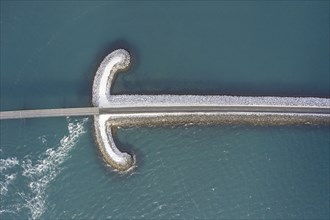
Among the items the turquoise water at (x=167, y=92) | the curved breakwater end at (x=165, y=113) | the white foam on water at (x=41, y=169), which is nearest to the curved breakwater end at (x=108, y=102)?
the curved breakwater end at (x=165, y=113)

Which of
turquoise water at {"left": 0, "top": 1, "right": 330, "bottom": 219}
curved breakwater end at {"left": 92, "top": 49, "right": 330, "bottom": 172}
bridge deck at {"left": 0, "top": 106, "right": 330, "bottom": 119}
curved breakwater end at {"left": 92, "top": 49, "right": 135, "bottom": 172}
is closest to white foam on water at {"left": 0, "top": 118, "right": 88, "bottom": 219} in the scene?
turquoise water at {"left": 0, "top": 1, "right": 330, "bottom": 219}

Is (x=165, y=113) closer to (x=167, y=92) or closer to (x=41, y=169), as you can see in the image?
(x=167, y=92)

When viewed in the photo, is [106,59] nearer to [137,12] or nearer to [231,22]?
[137,12]

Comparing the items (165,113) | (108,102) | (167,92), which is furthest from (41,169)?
(167,92)

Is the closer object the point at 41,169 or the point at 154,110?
the point at 41,169

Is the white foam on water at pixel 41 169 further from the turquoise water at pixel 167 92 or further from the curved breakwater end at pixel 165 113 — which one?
the curved breakwater end at pixel 165 113

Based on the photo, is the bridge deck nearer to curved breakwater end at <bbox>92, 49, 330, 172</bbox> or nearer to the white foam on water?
curved breakwater end at <bbox>92, 49, 330, 172</bbox>
